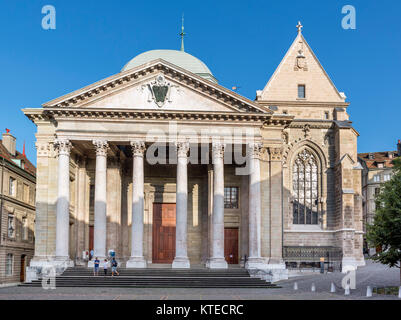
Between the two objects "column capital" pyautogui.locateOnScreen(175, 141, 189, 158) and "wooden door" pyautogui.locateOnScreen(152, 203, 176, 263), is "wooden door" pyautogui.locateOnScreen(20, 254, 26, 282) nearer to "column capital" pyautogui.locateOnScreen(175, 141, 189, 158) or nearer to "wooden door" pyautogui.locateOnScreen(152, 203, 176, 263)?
"wooden door" pyautogui.locateOnScreen(152, 203, 176, 263)

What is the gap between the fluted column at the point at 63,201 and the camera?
3816 cm

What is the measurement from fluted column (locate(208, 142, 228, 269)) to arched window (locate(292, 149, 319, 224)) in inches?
476

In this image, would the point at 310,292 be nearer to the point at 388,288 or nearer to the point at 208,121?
the point at 388,288

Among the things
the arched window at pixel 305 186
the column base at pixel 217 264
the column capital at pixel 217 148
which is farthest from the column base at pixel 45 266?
the arched window at pixel 305 186

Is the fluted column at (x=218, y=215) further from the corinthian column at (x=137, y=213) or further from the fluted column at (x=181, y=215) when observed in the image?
the corinthian column at (x=137, y=213)

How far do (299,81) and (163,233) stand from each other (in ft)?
59.3

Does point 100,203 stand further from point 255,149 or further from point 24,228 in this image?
point 24,228

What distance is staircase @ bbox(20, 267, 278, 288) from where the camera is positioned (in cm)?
3414

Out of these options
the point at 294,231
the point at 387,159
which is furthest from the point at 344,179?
the point at 387,159

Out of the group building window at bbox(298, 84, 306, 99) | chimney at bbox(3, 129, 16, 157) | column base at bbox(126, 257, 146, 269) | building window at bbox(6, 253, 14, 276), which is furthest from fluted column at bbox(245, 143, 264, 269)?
chimney at bbox(3, 129, 16, 157)

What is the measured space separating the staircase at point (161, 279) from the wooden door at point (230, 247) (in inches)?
321

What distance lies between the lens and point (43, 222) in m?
40.3

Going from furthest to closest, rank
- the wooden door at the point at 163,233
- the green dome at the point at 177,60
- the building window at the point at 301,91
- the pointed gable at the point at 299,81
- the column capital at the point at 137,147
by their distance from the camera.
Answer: the green dome at the point at 177,60, the building window at the point at 301,91, the pointed gable at the point at 299,81, the wooden door at the point at 163,233, the column capital at the point at 137,147

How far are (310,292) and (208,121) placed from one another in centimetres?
1400
